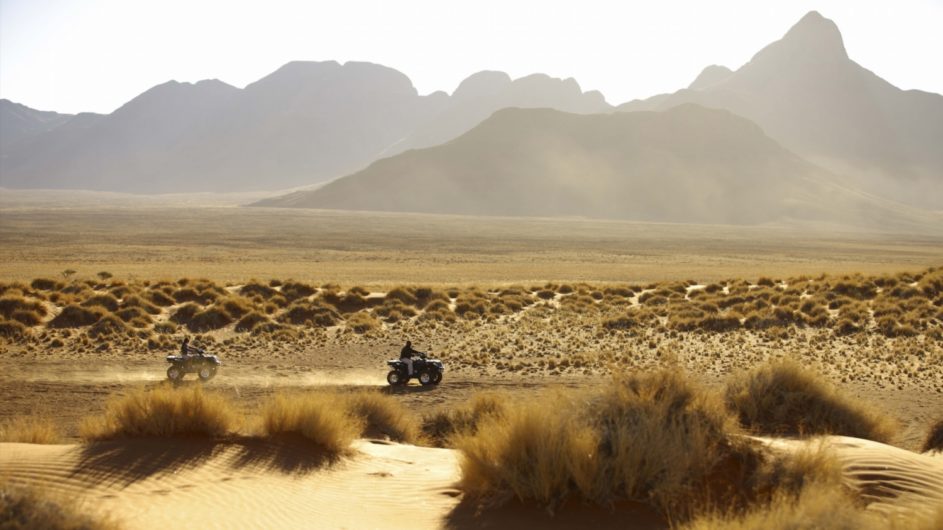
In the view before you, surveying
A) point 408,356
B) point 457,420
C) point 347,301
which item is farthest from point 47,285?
point 457,420

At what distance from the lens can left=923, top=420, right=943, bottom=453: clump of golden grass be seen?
41.1ft

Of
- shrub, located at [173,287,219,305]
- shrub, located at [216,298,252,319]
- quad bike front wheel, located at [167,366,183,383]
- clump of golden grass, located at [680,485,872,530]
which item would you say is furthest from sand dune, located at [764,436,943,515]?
shrub, located at [173,287,219,305]

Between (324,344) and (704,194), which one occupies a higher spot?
(704,194)

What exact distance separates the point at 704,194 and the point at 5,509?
573 ft

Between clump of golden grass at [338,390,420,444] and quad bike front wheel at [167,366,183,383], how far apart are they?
6120 mm

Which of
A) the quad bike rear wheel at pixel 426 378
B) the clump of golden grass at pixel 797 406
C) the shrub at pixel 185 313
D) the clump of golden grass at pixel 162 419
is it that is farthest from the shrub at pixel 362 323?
the clump of golden grass at pixel 162 419

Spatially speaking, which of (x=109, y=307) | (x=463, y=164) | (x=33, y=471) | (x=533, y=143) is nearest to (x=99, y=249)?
(x=109, y=307)

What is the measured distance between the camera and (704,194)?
170 m

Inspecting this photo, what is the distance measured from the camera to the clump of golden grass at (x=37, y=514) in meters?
6.00

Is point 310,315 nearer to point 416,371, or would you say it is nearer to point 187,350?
point 187,350

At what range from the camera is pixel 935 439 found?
12.8 metres

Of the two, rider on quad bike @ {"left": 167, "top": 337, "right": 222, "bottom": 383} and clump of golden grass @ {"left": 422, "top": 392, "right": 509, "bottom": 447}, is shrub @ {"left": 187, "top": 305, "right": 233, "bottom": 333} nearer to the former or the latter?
rider on quad bike @ {"left": 167, "top": 337, "right": 222, "bottom": 383}

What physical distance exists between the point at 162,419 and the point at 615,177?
17322cm

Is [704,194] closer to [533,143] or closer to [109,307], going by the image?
[533,143]
